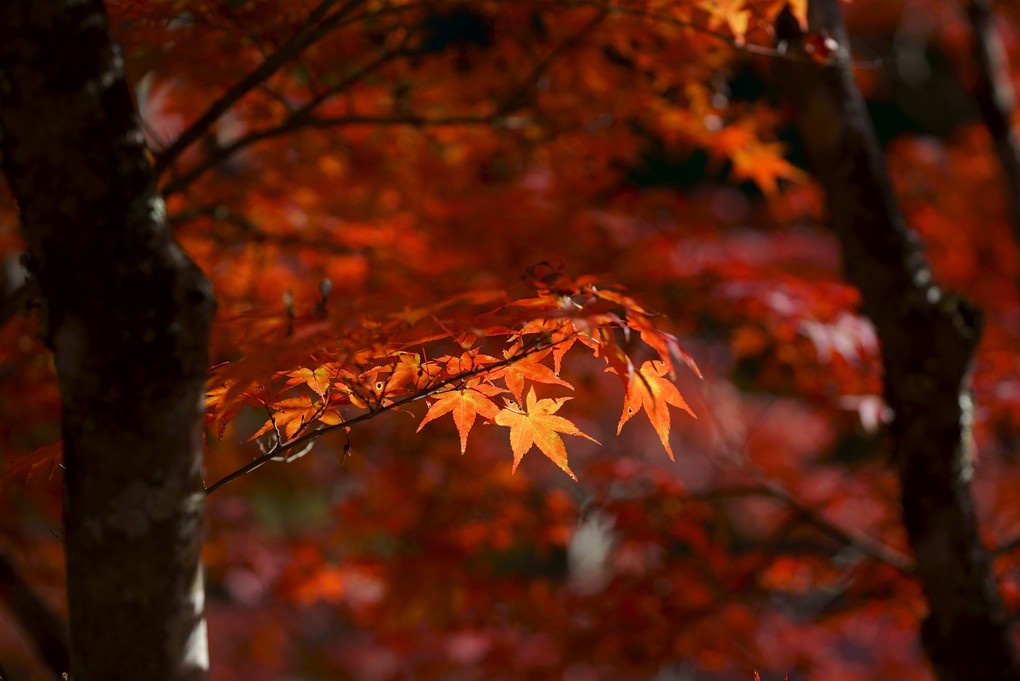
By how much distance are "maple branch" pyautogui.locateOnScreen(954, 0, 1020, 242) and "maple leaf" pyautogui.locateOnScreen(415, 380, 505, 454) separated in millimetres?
2533

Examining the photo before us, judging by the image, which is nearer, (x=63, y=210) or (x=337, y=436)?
(x=63, y=210)

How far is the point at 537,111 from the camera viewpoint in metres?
2.46

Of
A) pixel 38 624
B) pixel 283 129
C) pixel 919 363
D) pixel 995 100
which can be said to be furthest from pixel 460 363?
pixel 995 100

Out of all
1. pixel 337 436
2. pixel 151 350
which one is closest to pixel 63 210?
pixel 151 350

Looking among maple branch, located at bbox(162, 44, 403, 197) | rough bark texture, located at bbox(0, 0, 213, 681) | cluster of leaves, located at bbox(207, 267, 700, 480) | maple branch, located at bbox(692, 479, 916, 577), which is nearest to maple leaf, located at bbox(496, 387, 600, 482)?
cluster of leaves, located at bbox(207, 267, 700, 480)

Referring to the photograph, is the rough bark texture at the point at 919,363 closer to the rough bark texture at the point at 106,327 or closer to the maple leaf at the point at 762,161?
the maple leaf at the point at 762,161

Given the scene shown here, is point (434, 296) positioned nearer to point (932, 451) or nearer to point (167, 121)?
point (932, 451)

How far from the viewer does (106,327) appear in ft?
2.92

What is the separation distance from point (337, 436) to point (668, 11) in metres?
3.04

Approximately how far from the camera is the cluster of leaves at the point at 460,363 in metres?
1.04

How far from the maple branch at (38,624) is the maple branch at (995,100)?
3.62 metres

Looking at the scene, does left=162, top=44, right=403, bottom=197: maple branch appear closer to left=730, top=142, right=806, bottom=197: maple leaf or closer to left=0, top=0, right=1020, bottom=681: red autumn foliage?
left=0, top=0, right=1020, bottom=681: red autumn foliage

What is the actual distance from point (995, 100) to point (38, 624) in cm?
372

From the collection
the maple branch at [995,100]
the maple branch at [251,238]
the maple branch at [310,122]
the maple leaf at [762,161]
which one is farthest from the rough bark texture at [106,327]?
the maple branch at [995,100]
